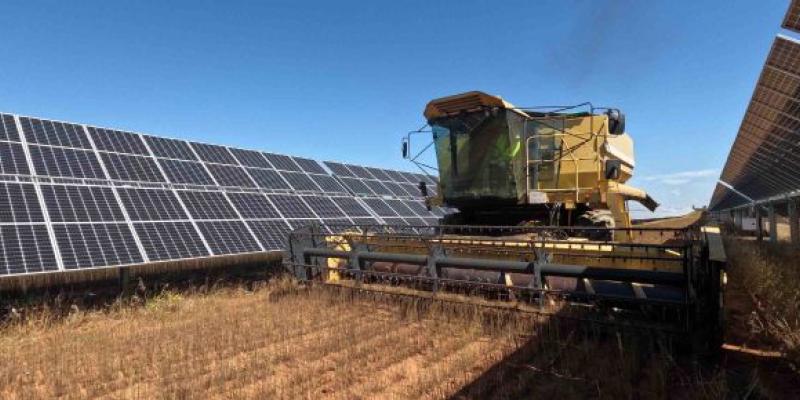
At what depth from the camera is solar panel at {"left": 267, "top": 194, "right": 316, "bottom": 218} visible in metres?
12.8

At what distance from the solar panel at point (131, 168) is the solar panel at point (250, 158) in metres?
3.55

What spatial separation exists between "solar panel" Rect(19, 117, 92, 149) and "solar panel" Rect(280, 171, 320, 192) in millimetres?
5846

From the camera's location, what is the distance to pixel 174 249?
29.7 feet

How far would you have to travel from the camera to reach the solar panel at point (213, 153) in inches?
584

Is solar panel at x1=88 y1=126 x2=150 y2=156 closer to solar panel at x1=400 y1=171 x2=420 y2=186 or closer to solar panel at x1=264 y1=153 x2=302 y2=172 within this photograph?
solar panel at x1=264 y1=153 x2=302 y2=172

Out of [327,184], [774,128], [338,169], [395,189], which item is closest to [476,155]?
[327,184]

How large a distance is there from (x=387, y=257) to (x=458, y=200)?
7.16ft

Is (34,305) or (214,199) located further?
(214,199)

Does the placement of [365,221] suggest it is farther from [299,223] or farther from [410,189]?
[410,189]

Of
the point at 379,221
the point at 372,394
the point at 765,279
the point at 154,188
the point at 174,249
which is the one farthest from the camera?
the point at 379,221

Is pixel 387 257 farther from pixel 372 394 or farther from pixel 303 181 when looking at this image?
pixel 303 181

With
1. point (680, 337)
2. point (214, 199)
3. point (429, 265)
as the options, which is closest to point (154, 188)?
point (214, 199)

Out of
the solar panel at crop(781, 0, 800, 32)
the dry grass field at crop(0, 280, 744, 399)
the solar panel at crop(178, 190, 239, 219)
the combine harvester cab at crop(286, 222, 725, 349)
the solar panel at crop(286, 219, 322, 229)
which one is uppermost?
the solar panel at crop(781, 0, 800, 32)

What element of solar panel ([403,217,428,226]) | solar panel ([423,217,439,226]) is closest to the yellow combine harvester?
solar panel ([403,217,428,226])
